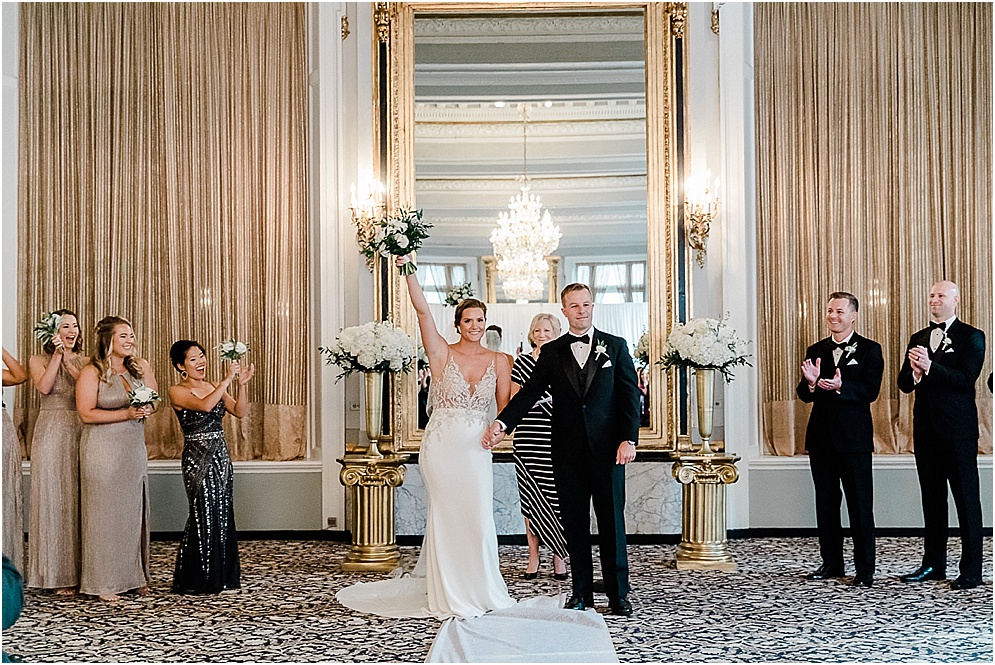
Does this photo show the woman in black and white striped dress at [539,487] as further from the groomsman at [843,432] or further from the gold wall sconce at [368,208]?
the gold wall sconce at [368,208]

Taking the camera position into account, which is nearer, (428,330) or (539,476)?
(428,330)

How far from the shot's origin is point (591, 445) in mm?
5090

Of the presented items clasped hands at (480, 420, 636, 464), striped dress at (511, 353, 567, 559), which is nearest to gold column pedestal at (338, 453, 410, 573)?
striped dress at (511, 353, 567, 559)

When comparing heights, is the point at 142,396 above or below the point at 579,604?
above

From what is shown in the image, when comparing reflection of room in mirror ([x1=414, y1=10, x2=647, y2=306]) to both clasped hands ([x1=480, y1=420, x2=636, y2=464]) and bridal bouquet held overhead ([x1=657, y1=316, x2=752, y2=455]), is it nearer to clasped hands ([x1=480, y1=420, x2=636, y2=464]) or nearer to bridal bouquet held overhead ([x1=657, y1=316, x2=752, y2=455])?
bridal bouquet held overhead ([x1=657, y1=316, x2=752, y2=455])

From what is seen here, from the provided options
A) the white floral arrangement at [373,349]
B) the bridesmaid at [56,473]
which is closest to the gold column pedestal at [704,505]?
the white floral arrangement at [373,349]

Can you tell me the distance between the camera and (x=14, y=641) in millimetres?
4617

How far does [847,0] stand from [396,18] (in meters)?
3.42

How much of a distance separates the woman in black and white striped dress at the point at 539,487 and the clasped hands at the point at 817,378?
4.96 ft

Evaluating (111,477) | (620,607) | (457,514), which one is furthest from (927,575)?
(111,477)

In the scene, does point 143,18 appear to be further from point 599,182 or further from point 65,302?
point 599,182

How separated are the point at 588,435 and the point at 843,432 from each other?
166 centimetres

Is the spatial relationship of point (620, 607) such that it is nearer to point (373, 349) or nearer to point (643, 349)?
point (373, 349)

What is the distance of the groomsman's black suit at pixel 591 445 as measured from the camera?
5109 millimetres
